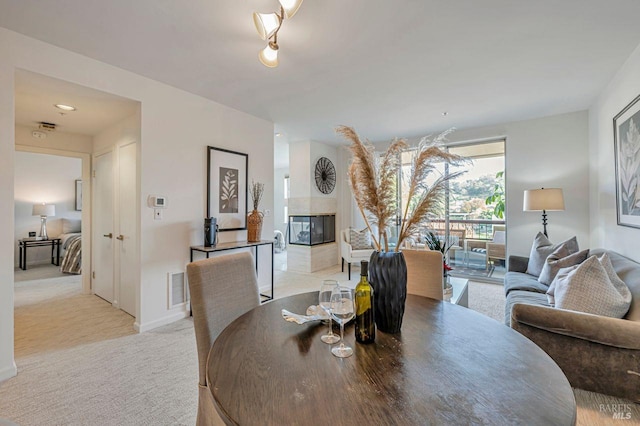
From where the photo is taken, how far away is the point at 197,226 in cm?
329

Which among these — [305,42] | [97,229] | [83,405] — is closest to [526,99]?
[305,42]

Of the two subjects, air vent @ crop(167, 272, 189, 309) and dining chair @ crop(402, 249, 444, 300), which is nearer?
dining chair @ crop(402, 249, 444, 300)

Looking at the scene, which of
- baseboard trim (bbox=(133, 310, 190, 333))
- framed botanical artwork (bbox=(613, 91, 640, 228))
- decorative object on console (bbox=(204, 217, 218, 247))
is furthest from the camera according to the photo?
decorative object on console (bbox=(204, 217, 218, 247))

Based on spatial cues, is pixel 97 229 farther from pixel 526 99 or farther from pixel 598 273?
pixel 526 99

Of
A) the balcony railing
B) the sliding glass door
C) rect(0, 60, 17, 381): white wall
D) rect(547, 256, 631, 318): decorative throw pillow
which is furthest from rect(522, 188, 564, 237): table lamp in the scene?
rect(0, 60, 17, 381): white wall

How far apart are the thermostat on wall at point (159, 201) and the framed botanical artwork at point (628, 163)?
4360 mm

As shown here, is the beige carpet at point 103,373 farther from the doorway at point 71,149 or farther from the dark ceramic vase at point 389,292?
the dark ceramic vase at point 389,292

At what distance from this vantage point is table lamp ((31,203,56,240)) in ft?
19.1

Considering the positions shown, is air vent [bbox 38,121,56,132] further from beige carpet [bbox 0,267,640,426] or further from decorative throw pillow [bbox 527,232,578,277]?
decorative throw pillow [bbox 527,232,578,277]

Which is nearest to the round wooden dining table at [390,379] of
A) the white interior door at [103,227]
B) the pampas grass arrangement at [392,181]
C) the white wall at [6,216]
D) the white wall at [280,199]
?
the pampas grass arrangement at [392,181]

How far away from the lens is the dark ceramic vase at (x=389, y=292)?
1.12m

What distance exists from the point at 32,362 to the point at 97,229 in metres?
2.12

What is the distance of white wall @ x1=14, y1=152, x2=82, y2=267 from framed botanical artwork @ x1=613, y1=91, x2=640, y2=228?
9.09 m

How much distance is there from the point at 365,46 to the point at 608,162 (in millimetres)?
3120
